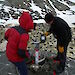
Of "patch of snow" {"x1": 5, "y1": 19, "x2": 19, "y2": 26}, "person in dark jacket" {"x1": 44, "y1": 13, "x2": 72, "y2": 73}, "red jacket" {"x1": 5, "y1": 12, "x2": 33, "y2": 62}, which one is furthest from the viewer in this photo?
"patch of snow" {"x1": 5, "y1": 19, "x2": 19, "y2": 26}

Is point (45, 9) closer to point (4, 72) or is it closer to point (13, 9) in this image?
point (13, 9)

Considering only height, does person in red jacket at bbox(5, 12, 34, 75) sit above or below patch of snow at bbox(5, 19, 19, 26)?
above

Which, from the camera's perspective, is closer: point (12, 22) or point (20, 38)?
point (20, 38)

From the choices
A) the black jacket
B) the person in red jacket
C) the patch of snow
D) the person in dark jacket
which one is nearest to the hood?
the person in red jacket

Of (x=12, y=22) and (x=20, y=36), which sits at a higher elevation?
(x=20, y=36)

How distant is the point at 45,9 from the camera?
36.3 ft

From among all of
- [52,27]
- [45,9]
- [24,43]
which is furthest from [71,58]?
[45,9]

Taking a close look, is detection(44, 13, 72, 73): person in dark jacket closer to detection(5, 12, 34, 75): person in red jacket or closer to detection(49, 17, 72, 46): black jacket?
detection(49, 17, 72, 46): black jacket

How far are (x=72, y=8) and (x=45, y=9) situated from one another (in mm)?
1393

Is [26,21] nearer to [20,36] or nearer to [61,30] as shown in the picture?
[20,36]

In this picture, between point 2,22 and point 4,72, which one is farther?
point 2,22

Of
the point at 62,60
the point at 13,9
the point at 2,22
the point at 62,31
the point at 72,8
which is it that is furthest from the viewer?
the point at 72,8

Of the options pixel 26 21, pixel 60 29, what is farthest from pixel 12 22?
pixel 26 21

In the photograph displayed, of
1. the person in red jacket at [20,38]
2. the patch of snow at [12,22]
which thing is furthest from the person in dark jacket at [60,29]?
the patch of snow at [12,22]
